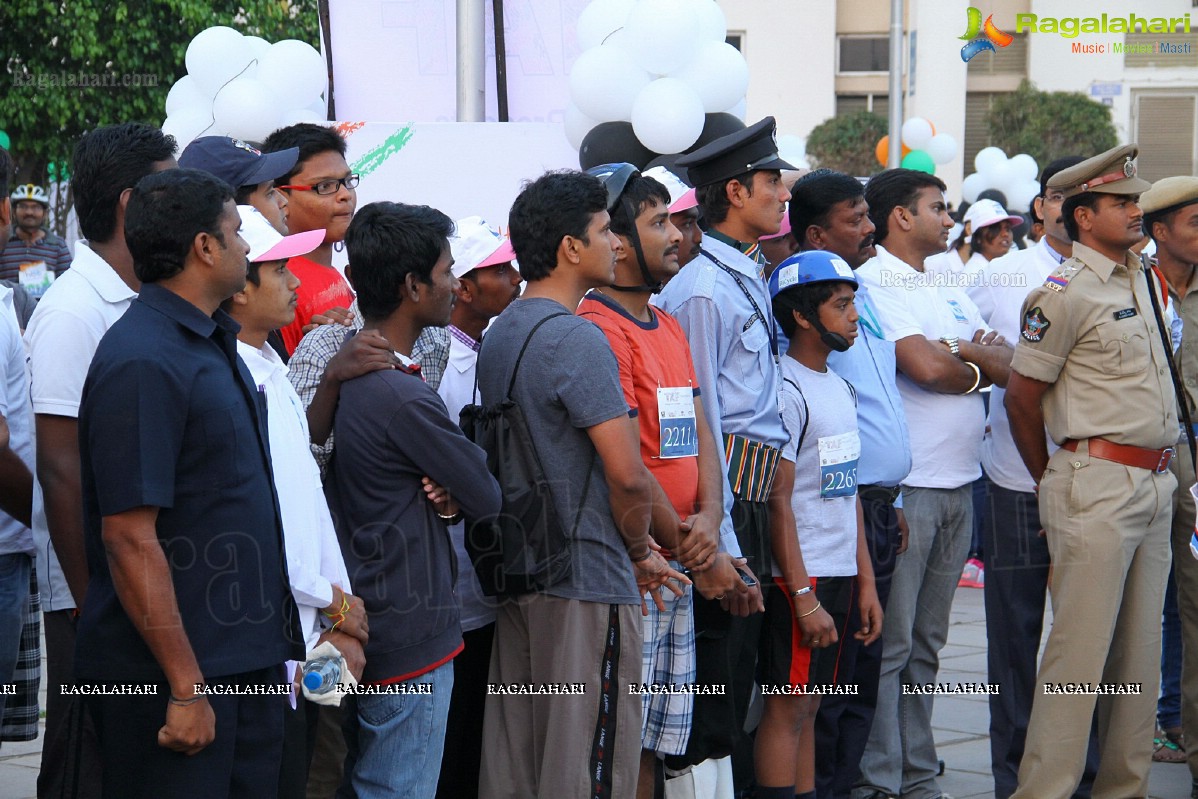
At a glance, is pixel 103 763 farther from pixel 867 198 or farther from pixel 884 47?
pixel 884 47

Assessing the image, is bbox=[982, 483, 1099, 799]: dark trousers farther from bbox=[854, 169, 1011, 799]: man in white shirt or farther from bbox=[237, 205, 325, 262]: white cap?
bbox=[237, 205, 325, 262]: white cap

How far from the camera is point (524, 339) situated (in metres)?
3.56

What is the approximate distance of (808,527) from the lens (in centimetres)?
445

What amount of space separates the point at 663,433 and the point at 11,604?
5.75 feet

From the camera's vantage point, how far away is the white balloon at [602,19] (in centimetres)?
571

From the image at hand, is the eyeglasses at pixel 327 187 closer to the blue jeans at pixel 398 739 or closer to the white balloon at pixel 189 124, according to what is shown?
the blue jeans at pixel 398 739

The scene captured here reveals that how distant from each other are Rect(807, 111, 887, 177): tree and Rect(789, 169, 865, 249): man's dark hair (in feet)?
78.3

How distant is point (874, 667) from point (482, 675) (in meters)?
1.56

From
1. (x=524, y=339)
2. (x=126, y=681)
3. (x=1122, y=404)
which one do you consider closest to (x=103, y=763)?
(x=126, y=681)

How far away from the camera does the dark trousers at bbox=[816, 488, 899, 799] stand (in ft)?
15.6

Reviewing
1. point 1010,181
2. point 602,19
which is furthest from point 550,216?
point 1010,181

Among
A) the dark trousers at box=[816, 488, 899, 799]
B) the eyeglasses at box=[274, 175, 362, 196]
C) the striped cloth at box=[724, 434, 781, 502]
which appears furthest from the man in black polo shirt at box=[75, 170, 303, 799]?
the dark trousers at box=[816, 488, 899, 799]

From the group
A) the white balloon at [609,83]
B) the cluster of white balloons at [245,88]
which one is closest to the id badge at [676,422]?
the white balloon at [609,83]

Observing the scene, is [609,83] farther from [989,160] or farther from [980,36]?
[980,36]
